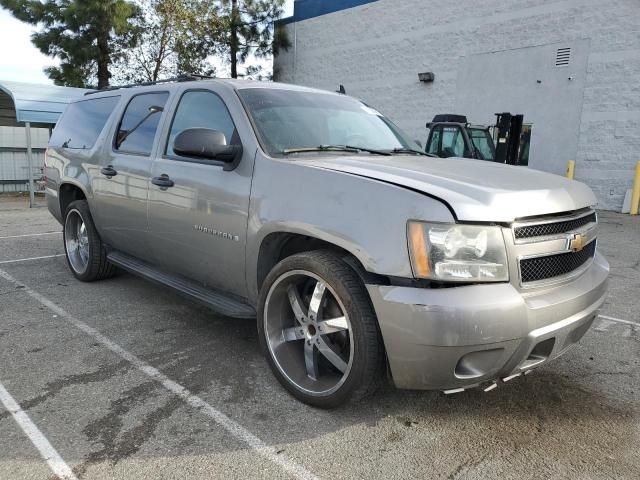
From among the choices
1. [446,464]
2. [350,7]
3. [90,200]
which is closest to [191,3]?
[350,7]

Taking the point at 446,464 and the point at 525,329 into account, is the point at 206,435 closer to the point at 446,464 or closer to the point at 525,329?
the point at 446,464

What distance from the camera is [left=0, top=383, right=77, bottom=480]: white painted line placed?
2381 mm

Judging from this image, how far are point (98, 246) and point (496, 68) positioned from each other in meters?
14.9

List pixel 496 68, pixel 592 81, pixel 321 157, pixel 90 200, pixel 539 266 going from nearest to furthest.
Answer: pixel 539 266
pixel 321 157
pixel 90 200
pixel 592 81
pixel 496 68

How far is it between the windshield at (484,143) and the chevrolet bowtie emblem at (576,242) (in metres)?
11.2

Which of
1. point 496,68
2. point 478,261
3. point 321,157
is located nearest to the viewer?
point 478,261

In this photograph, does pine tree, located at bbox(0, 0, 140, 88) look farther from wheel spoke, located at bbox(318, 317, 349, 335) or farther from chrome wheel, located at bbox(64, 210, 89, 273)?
wheel spoke, located at bbox(318, 317, 349, 335)

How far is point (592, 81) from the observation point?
47.6 ft

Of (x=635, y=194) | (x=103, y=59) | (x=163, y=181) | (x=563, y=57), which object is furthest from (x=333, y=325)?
(x=103, y=59)

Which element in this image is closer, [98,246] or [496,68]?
[98,246]

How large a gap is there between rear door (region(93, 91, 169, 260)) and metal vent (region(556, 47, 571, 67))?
14.0 m

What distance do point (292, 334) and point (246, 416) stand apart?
1.79 feet

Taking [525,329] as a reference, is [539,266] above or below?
above

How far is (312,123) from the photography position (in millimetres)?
3662
